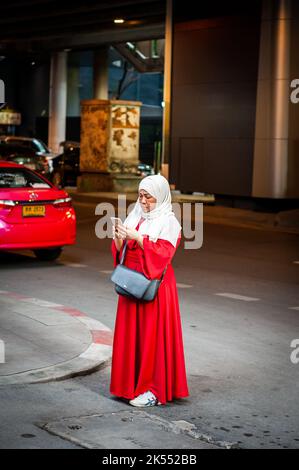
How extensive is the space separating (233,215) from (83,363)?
1651 cm

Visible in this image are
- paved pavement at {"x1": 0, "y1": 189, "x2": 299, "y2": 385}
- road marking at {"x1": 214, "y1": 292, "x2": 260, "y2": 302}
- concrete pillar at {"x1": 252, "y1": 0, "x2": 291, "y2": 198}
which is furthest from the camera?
concrete pillar at {"x1": 252, "y1": 0, "x2": 291, "y2": 198}

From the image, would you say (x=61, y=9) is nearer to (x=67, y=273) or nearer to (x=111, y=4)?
(x=111, y=4)

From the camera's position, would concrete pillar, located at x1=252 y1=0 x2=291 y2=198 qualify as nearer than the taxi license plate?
No

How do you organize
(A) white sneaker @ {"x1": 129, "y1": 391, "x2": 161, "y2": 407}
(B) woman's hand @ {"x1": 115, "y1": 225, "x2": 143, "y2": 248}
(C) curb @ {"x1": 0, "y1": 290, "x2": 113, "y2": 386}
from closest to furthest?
1. (B) woman's hand @ {"x1": 115, "y1": 225, "x2": 143, "y2": 248}
2. (A) white sneaker @ {"x1": 129, "y1": 391, "x2": 161, "y2": 407}
3. (C) curb @ {"x1": 0, "y1": 290, "x2": 113, "y2": 386}

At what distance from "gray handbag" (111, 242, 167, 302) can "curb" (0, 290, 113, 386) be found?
1.15m

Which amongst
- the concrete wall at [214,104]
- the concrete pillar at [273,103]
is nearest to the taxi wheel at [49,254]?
the concrete pillar at [273,103]

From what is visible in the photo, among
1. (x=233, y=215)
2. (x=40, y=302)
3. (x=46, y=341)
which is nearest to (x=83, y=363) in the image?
(x=46, y=341)

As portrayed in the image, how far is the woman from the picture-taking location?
6.86m

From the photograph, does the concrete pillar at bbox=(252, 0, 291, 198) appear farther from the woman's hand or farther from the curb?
the woman's hand

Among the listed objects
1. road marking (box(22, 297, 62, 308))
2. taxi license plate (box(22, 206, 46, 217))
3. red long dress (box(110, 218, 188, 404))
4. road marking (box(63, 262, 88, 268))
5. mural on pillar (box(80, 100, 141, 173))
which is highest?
mural on pillar (box(80, 100, 141, 173))

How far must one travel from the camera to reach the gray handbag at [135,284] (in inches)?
267

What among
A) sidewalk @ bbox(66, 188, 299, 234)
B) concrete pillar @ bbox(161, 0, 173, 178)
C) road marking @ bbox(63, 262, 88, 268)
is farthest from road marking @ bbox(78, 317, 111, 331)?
concrete pillar @ bbox(161, 0, 173, 178)

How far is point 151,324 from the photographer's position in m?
6.86

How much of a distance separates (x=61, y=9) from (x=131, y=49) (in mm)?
16406
